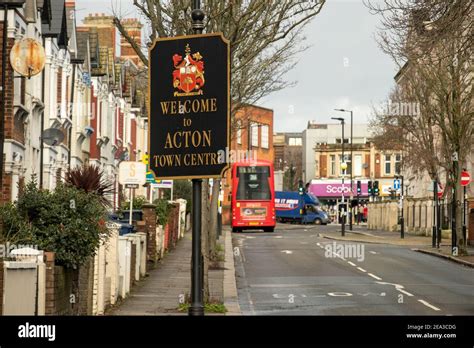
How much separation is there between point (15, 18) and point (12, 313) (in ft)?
60.4

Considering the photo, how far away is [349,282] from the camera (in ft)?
93.0

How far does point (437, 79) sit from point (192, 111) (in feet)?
108

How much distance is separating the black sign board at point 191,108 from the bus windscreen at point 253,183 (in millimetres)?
52917

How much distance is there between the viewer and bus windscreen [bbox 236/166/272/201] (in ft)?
217

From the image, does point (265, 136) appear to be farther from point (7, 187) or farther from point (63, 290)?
point (63, 290)

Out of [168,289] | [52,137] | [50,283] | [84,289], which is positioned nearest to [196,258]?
[50,283]

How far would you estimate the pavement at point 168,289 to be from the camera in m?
20.5

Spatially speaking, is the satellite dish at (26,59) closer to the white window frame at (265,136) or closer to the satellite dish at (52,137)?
the satellite dish at (52,137)

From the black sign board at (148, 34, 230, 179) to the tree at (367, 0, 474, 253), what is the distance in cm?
998

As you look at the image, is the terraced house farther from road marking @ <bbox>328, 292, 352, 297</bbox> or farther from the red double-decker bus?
road marking @ <bbox>328, 292, 352, 297</bbox>

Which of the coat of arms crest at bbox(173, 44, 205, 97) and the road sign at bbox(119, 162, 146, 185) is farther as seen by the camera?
the road sign at bbox(119, 162, 146, 185)

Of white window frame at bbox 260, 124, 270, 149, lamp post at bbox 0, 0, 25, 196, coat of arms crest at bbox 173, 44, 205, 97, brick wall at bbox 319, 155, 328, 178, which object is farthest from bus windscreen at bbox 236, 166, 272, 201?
brick wall at bbox 319, 155, 328, 178

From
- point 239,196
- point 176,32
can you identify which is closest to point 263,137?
point 239,196
